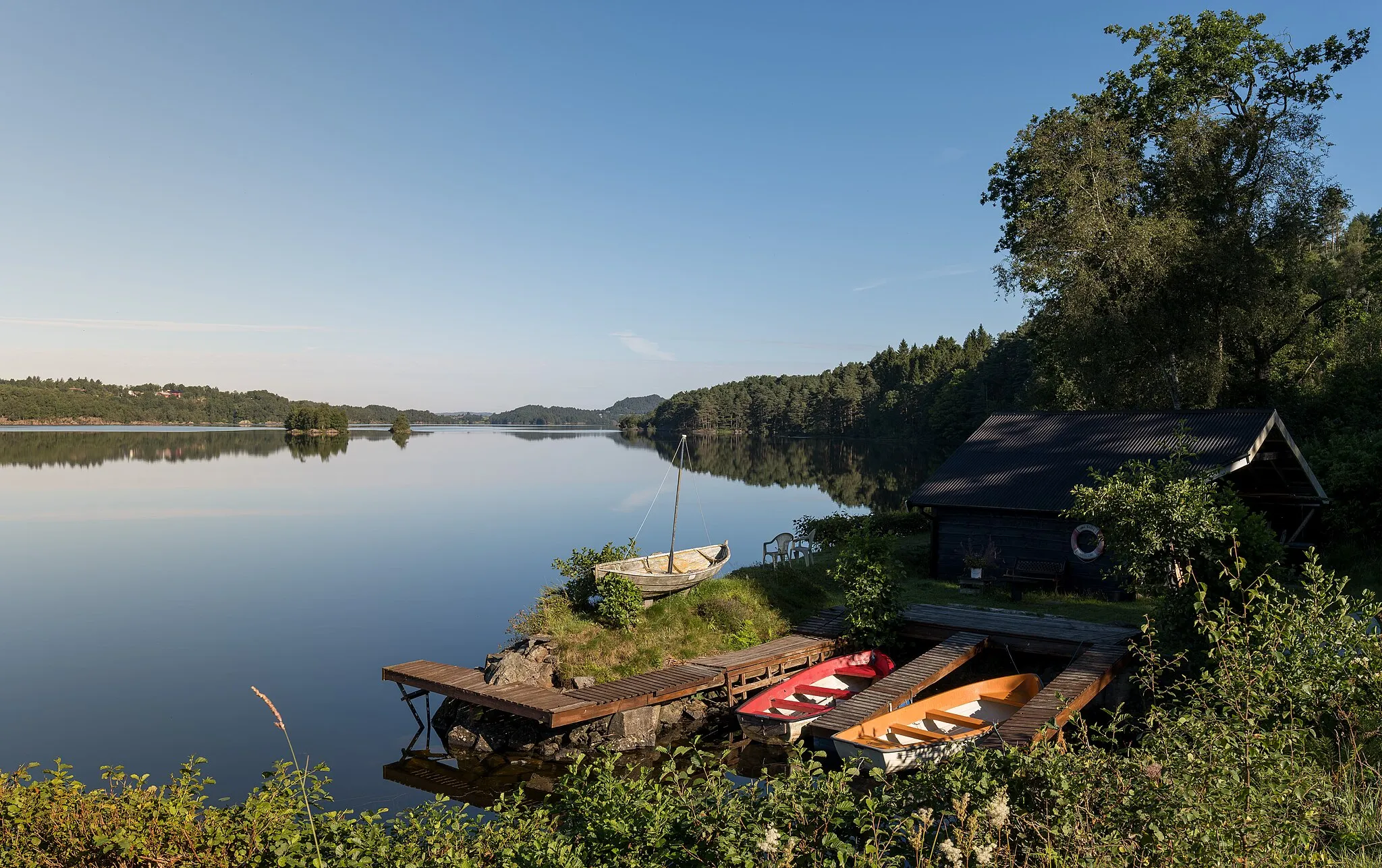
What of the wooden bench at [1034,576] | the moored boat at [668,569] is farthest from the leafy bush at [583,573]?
the wooden bench at [1034,576]

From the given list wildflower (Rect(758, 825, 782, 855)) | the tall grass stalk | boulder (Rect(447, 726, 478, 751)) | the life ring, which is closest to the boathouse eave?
the life ring

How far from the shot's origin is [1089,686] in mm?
14641

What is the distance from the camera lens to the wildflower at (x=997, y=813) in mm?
4895

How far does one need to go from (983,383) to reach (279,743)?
98.5 m

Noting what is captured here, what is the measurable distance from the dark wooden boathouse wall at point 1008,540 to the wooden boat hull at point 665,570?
6.96 m

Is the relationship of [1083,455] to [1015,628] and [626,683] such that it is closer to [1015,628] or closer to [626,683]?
[1015,628]

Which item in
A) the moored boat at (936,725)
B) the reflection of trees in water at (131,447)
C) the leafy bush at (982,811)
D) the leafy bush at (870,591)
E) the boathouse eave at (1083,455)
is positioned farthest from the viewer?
the reflection of trees in water at (131,447)

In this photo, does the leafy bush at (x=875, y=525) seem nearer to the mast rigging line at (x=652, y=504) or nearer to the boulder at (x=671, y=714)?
the mast rigging line at (x=652, y=504)

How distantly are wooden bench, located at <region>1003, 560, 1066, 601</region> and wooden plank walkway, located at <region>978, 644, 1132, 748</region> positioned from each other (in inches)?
230

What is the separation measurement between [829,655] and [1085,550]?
831 cm

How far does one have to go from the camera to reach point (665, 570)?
24.7m

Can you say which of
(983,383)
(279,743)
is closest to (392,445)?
(983,383)

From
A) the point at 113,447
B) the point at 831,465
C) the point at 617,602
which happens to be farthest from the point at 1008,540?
the point at 113,447

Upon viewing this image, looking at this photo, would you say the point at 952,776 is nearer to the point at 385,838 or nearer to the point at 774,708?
the point at 385,838
